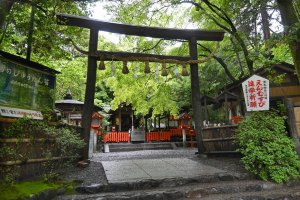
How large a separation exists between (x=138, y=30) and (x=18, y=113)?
5.84m

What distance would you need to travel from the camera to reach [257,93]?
24.5 feet

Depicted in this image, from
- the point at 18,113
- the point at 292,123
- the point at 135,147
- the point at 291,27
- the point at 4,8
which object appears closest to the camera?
the point at 4,8

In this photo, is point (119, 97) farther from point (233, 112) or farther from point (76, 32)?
point (233, 112)

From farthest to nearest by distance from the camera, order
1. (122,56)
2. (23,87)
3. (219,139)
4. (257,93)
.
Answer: (122,56), (219,139), (257,93), (23,87)

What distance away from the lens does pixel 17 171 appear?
16.9 ft

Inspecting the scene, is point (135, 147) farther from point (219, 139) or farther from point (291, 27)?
point (291, 27)

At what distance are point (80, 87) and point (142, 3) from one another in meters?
10.7

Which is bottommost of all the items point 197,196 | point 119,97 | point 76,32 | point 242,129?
point 197,196

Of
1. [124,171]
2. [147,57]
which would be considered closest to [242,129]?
[124,171]

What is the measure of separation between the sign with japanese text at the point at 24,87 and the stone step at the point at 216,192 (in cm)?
232

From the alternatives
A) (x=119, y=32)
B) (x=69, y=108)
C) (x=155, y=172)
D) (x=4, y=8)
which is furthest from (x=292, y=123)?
(x=69, y=108)

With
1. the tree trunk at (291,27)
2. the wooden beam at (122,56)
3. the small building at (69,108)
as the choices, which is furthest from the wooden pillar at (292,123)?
the small building at (69,108)

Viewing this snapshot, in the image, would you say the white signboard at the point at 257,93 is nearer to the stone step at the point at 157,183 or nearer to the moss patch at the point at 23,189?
the stone step at the point at 157,183

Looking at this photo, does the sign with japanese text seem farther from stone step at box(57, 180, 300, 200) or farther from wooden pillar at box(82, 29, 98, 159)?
stone step at box(57, 180, 300, 200)
